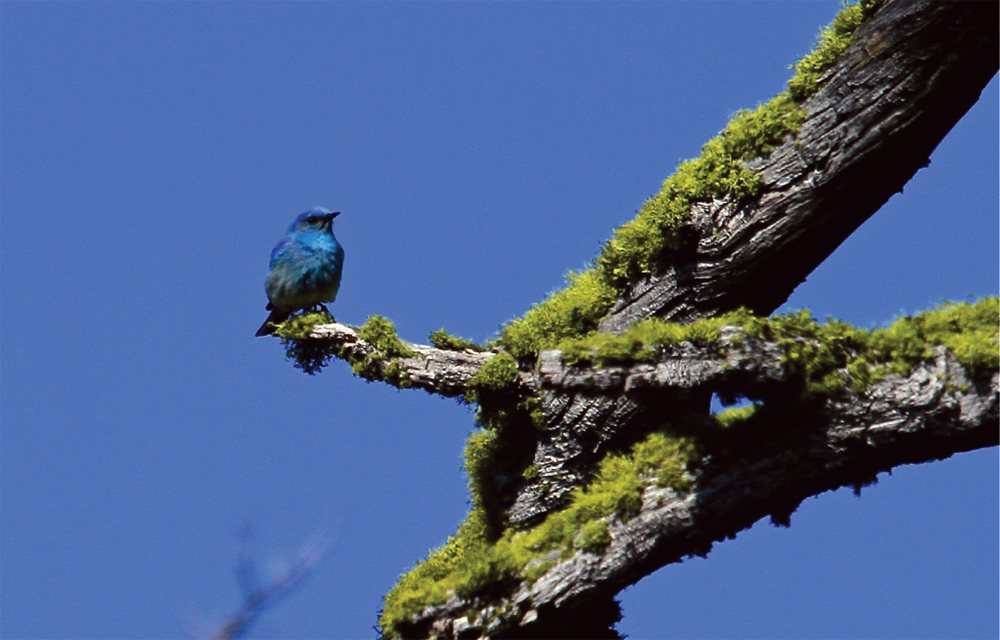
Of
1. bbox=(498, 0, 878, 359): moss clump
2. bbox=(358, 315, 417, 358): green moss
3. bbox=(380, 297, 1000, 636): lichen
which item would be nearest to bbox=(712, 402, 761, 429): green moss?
bbox=(380, 297, 1000, 636): lichen

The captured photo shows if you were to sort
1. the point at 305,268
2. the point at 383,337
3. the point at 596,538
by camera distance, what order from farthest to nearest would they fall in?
the point at 305,268 → the point at 383,337 → the point at 596,538

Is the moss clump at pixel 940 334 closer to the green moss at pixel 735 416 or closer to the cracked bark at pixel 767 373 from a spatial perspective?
the cracked bark at pixel 767 373

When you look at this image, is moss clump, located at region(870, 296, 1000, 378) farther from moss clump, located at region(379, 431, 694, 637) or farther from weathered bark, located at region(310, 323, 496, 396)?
weathered bark, located at region(310, 323, 496, 396)

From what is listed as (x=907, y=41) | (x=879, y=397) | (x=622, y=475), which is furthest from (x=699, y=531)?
(x=907, y=41)

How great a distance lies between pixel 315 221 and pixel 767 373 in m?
4.80

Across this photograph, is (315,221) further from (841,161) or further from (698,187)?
(841,161)

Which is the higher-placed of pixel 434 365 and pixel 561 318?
pixel 561 318

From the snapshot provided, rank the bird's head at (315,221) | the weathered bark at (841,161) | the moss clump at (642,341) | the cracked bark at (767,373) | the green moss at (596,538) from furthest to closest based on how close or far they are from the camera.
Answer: the bird's head at (315,221), the green moss at (596,538), the weathered bark at (841,161), the moss clump at (642,341), the cracked bark at (767,373)

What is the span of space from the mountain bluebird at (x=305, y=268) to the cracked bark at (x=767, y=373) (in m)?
1.87

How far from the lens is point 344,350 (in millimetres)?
6355

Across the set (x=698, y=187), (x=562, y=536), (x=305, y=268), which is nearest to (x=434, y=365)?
(x=562, y=536)

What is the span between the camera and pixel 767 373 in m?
5.13

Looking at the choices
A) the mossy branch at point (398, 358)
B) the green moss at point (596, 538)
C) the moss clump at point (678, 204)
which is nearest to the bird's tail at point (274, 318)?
the mossy branch at point (398, 358)

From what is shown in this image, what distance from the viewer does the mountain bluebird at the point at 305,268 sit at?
321 inches
